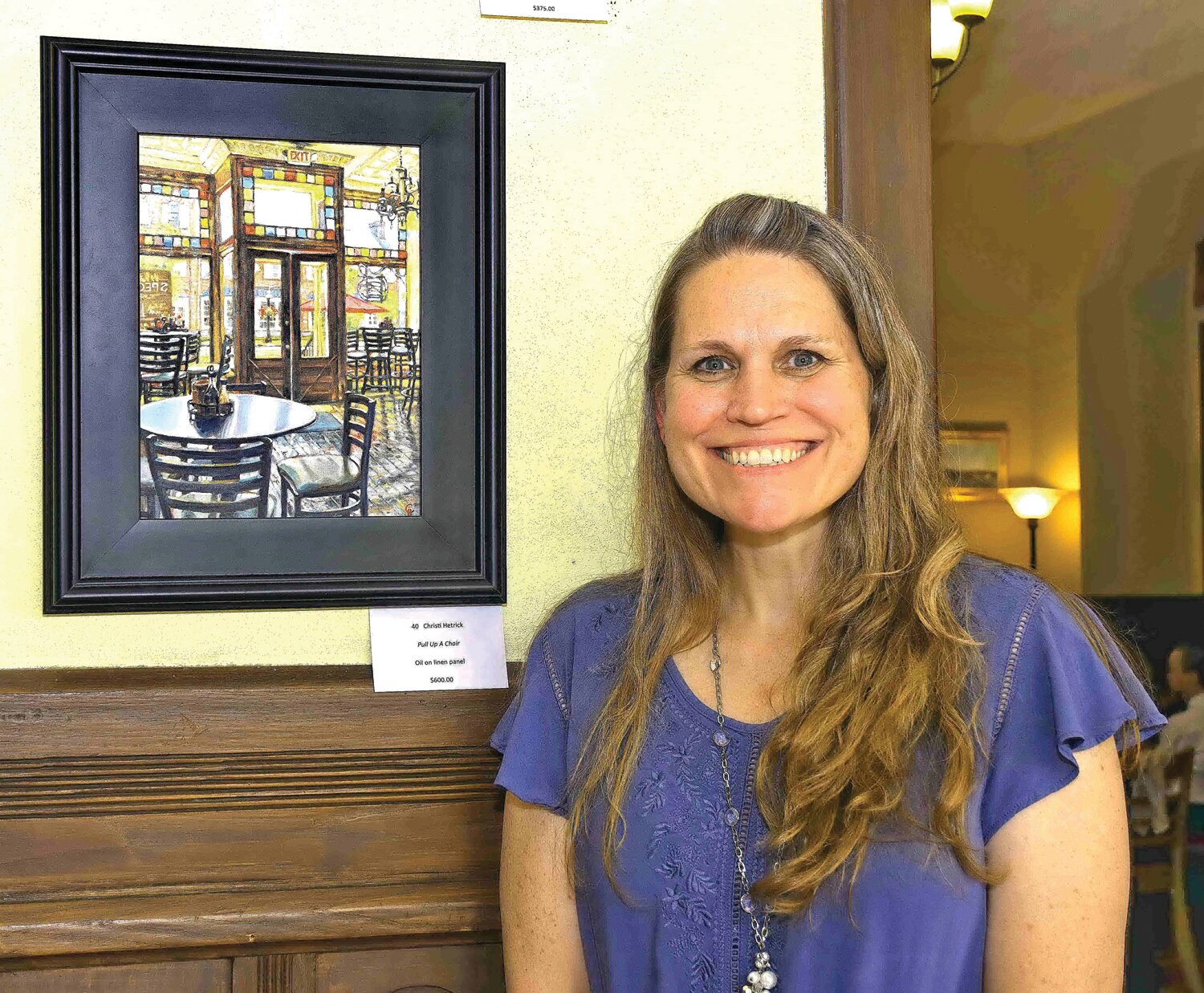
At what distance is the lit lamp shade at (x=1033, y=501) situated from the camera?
4836mm

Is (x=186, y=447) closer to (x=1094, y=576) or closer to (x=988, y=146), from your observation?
(x=1094, y=576)

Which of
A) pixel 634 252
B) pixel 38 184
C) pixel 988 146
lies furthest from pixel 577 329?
pixel 988 146

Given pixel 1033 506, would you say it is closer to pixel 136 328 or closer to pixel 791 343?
pixel 791 343

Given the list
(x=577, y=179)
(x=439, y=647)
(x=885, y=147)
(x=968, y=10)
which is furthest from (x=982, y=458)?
(x=439, y=647)

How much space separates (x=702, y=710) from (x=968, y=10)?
226 cm

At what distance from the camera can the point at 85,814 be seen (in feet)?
4.92

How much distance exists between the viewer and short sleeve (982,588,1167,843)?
116cm

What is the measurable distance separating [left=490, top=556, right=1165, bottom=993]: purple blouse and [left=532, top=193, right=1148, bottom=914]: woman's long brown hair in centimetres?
2

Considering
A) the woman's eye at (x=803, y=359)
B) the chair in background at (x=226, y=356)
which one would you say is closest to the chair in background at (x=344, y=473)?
the chair in background at (x=226, y=356)

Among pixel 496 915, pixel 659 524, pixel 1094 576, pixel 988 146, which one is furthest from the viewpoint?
pixel 988 146

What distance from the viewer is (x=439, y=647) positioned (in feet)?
5.24

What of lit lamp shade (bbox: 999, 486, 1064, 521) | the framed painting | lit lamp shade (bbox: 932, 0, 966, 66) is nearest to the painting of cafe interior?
lit lamp shade (bbox: 932, 0, 966, 66)

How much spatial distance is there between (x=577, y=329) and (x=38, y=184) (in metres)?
0.71

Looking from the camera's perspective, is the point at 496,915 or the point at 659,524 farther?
the point at 496,915
